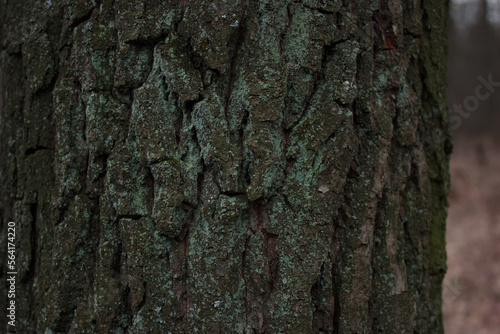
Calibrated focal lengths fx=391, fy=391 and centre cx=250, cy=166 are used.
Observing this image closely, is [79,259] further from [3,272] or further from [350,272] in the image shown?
[350,272]

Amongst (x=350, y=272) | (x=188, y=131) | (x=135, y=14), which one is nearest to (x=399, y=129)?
(x=350, y=272)

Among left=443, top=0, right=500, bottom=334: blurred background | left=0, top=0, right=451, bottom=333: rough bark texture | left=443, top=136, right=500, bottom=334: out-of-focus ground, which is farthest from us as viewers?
left=443, top=0, right=500, bottom=334: blurred background

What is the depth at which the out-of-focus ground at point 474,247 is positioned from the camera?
4363 mm

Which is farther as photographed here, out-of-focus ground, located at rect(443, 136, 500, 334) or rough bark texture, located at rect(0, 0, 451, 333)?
out-of-focus ground, located at rect(443, 136, 500, 334)

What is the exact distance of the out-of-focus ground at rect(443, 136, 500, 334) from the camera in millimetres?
4363

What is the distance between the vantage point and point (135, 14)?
1.13 metres

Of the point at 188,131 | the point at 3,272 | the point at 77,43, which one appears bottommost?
the point at 3,272

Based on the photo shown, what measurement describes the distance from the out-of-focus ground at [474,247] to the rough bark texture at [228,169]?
2175mm

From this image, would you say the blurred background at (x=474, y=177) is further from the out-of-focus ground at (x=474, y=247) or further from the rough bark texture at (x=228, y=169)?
the rough bark texture at (x=228, y=169)

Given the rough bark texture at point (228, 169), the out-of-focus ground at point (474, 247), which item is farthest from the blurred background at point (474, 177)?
the rough bark texture at point (228, 169)

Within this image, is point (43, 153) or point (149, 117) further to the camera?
point (43, 153)

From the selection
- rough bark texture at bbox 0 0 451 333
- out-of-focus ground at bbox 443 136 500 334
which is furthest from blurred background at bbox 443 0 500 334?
rough bark texture at bbox 0 0 451 333

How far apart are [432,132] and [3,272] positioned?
5.25 feet

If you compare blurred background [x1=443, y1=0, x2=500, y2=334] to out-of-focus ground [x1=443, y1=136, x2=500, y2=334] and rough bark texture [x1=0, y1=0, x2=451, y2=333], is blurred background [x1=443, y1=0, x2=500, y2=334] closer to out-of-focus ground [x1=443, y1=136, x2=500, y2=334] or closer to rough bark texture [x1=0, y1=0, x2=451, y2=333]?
out-of-focus ground [x1=443, y1=136, x2=500, y2=334]
